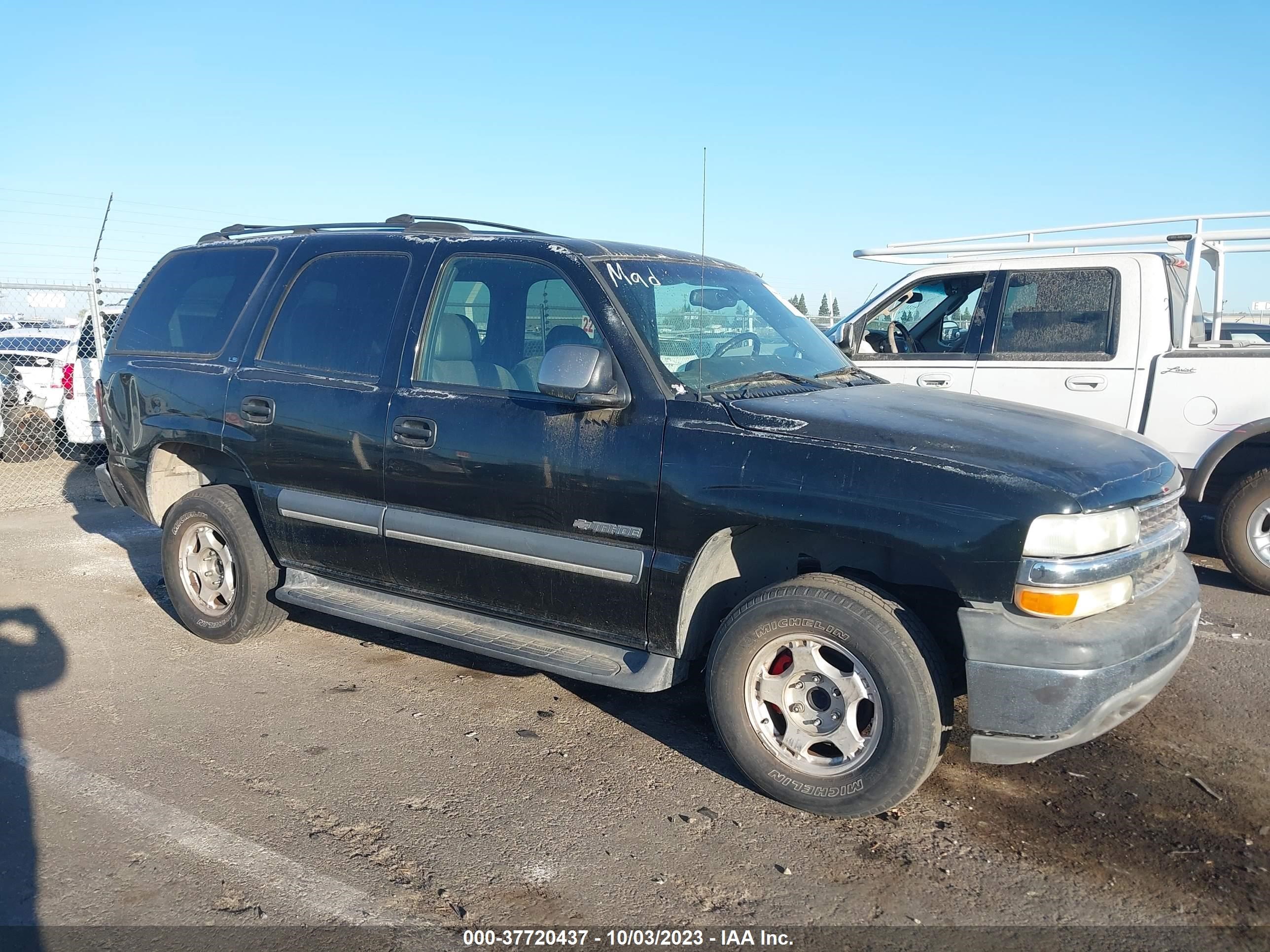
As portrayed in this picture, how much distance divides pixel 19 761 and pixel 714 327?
3.29m

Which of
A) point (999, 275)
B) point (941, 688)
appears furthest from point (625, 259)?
point (999, 275)

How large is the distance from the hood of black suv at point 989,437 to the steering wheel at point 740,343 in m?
0.39

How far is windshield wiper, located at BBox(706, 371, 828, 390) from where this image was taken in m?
3.88

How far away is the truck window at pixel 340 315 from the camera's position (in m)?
4.53

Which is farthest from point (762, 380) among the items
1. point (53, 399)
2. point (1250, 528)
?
point (53, 399)

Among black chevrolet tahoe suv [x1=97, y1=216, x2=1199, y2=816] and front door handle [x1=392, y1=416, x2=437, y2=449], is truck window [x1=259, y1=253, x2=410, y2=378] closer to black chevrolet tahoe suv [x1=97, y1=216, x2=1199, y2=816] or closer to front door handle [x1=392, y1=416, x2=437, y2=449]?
black chevrolet tahoe suv [x1=97, y1=216, x2=1199, y2=816]

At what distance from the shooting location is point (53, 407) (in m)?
10.8

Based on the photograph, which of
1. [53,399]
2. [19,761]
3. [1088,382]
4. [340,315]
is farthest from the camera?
[53,399]

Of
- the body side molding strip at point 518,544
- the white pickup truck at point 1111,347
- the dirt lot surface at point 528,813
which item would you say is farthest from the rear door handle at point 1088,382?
the body side molding strip at point 518,544

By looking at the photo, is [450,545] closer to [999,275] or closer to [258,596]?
[258,596]

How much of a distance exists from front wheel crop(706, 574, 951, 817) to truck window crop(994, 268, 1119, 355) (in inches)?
158

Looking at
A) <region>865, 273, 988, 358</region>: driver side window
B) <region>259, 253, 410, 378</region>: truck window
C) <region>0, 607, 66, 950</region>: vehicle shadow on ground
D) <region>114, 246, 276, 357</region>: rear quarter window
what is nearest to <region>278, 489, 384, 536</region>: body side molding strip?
<region>259, 253, 410, 378</region>: truck window

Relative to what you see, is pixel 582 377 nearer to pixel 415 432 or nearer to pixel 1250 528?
pixel 415 432

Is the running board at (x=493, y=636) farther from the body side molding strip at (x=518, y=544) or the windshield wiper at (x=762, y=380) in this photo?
the windshield wiper at (x=762, y=380)
